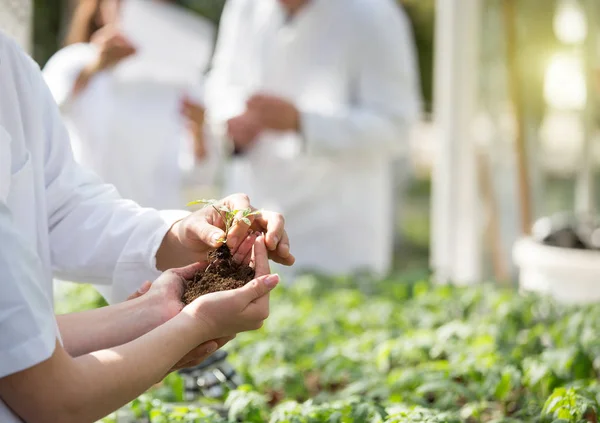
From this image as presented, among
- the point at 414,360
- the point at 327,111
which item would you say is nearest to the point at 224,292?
the point at 414,360

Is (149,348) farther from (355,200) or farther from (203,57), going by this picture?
(203,57)

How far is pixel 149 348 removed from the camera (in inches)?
60.4

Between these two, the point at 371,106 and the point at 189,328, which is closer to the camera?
the point at 189,328

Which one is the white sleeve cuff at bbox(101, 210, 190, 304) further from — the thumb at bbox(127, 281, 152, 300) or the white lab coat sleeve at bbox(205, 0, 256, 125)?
the white lab coat sleeve at bbox(205, 0, 256, 125)

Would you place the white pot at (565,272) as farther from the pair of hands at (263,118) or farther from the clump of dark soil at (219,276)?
the clump of dark soil at (219,276)

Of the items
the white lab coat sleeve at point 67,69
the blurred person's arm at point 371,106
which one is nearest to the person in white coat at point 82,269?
the blurred person's arm at point 371,106

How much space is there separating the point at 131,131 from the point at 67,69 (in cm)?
61

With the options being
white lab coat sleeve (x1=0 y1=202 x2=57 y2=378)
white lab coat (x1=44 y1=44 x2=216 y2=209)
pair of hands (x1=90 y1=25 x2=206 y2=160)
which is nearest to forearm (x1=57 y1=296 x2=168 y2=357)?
white lab coat sleeve (x1=0 y1=202 x2=57 y2=378)

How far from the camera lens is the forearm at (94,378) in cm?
139

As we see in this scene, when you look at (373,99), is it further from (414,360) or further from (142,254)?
(142,254)

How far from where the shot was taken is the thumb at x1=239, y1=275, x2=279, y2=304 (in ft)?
5.30

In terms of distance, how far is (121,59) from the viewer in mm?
4668

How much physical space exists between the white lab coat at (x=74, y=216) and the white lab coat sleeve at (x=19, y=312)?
47 cm

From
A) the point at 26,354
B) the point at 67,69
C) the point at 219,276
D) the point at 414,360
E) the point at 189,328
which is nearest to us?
the point at 26,354
